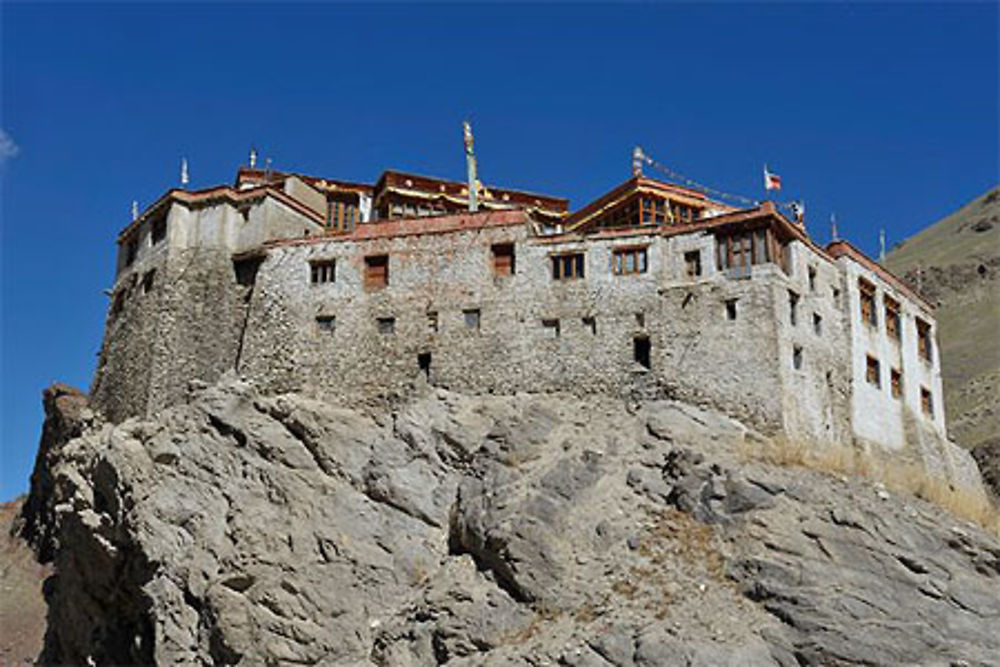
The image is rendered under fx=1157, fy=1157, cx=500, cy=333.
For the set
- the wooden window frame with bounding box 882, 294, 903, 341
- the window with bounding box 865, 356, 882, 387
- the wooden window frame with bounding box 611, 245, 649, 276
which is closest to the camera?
the wooden window frame with bounding box 611, 245, 649, 276

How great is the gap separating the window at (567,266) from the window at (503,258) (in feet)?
5.45

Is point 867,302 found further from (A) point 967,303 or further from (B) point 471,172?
(A) point 967,303

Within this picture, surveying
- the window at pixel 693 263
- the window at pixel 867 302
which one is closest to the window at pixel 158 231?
the window at pixel 693 263

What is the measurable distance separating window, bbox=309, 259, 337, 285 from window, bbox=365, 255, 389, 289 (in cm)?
134

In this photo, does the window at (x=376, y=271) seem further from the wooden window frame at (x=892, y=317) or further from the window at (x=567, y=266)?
the wooden window frame at (x=892, y=317)

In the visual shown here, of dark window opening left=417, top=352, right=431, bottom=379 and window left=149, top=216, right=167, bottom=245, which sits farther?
window left=149, top=216, right=167, bottom=245

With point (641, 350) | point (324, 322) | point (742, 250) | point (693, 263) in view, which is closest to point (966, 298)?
point (742, 250)

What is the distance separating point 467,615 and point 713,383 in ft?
40.2

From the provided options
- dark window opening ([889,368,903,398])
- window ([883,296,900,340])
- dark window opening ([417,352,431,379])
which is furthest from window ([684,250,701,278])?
dark window opening ([417,352,431,379])

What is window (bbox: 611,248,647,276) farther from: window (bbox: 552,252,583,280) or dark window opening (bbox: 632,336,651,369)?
dark window opening (bbox: 632,336,651,369)

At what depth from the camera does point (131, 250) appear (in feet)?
163

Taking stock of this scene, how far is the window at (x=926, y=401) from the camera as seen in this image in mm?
47344

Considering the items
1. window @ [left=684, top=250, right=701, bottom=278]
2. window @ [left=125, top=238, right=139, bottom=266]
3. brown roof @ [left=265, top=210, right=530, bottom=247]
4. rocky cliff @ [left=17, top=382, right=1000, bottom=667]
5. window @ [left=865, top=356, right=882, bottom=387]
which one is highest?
window @ [left=125, top=238, right=139, bottom=266]

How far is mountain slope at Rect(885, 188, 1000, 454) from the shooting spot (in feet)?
219
